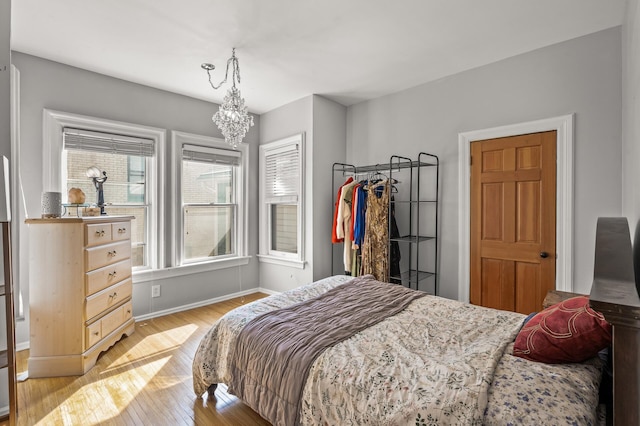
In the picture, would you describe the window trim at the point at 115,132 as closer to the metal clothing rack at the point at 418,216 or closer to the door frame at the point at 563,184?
the metal clothing rack at the point at 418,216

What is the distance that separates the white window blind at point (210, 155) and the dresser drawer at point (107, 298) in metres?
1.62

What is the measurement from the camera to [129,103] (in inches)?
136

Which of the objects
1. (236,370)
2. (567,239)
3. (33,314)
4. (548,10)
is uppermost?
(548,10)

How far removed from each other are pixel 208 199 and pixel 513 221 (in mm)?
3514

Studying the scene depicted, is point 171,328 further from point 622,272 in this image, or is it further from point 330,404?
point 622,272

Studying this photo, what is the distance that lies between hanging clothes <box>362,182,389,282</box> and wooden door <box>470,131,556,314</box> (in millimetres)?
860

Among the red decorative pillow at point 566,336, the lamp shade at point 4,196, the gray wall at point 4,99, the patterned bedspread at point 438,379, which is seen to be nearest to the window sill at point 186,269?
the gray wall at point 4,99

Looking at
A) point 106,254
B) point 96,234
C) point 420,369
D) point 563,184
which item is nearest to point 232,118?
point 96,234

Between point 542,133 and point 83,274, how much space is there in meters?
4.01

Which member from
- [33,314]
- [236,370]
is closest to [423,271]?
[236,370]

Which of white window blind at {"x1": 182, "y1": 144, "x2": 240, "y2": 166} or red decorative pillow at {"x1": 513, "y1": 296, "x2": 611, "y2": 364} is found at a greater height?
white window blind at {"x1": 182, "y1": 144, "x2": 240, "y2": 166}

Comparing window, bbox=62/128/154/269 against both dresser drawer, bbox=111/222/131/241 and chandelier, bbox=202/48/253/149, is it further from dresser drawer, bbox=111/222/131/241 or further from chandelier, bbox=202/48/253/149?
chandelier, bbox=202/48/253/149

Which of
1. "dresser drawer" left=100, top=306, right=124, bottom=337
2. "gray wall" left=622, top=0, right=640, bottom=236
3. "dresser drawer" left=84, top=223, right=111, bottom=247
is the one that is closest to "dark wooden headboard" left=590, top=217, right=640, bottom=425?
"gray wall" left=622, top=0, right=640, bottom=236

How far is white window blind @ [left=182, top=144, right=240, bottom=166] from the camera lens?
12.9ft
